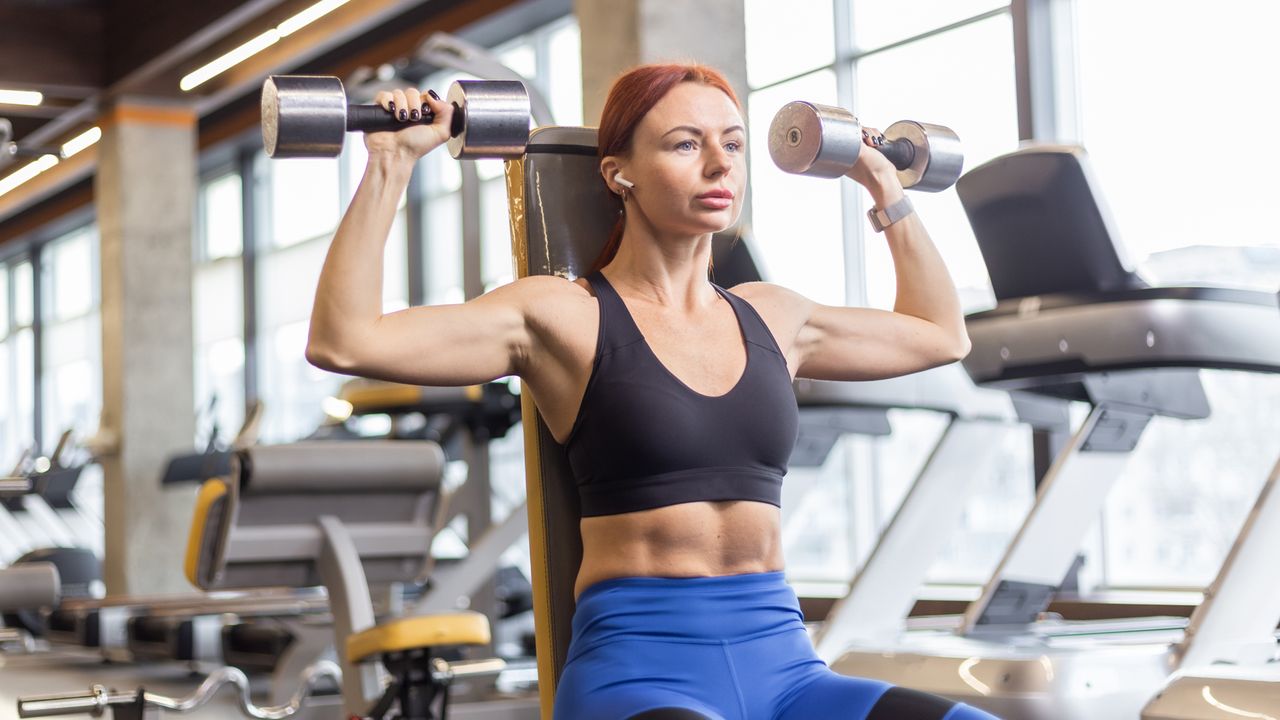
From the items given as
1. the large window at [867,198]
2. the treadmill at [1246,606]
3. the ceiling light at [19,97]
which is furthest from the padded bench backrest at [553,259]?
the ceiling light at [19,97]

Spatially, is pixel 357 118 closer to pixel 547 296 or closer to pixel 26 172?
pixel 547 296

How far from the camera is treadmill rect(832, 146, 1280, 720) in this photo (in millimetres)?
2674

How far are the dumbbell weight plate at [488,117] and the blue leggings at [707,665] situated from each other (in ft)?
1.65

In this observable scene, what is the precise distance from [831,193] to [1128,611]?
252 centimetres

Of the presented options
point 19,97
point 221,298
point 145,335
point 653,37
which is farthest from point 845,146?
point 221,298

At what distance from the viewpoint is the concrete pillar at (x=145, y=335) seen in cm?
897

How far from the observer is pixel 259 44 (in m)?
8.30

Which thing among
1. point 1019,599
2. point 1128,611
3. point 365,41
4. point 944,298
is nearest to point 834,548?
point 1128,611

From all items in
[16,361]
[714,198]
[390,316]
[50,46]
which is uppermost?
[50,46]

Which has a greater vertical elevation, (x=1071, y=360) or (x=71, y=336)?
(x=71, y=336)

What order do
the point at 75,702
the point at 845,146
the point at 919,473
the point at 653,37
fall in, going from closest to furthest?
the point at 845,146 < the point at 75,702 < the point at 919,473 < the point at 653,37

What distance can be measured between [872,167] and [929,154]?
88 mm

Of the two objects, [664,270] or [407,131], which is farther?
[664,270]

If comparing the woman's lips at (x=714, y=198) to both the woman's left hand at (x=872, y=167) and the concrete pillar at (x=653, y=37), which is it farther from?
the concrete pillar at (x=653, y=37)
